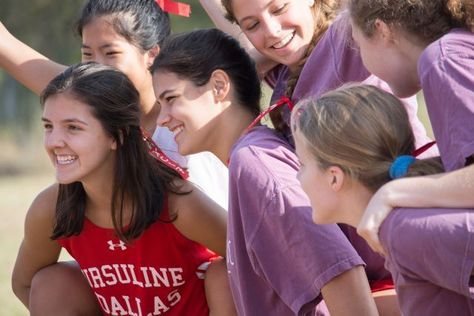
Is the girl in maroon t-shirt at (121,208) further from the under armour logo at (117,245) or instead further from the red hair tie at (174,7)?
the red hair tie at (174,7)

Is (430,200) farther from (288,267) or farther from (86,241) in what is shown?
(86,241)

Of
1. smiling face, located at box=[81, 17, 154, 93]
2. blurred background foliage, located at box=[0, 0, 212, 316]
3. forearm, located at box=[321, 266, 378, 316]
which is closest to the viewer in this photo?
forearm, located at box=[321, 266, 378, 316]

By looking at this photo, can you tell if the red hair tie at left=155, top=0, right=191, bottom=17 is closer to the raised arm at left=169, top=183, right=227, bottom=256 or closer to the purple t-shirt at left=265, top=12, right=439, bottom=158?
the raised arm at left=169, top=183, right=227, bottom=256

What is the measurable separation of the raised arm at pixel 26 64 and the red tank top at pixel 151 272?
0.78 m

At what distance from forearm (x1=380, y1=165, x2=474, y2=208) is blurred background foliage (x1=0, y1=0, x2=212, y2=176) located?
1280cm

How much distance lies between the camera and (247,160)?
3129 millimetres

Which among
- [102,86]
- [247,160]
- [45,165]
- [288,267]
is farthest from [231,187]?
[45,165]

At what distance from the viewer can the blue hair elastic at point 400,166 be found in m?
2.51

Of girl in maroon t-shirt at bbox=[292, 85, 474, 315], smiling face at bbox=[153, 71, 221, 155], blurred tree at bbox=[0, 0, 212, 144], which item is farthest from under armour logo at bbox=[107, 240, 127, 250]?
blurred tree at bbox=[0, 0, 212, 144]

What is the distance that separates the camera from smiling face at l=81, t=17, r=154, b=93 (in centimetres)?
420

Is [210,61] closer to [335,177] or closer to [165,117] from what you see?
[165,117]

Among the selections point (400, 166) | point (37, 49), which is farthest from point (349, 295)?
point (37, 49)

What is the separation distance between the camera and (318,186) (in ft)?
8.80

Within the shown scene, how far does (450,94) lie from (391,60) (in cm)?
33
